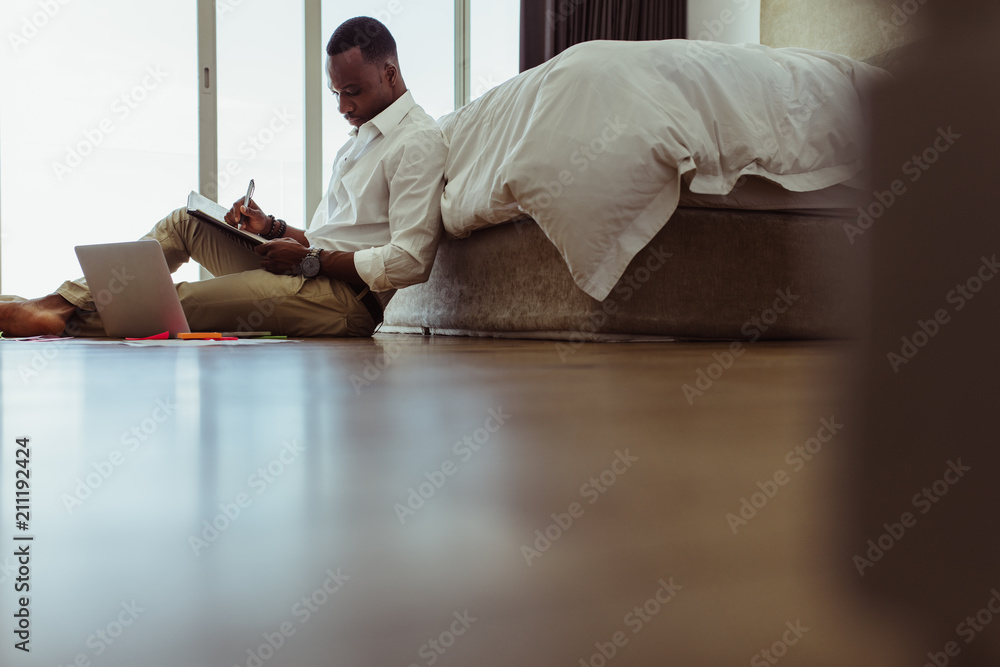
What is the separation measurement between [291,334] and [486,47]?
10.9ft

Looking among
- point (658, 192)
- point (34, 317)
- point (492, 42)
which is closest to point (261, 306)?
point (34, 317)

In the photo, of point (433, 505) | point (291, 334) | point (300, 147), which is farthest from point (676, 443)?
point (300, 147)

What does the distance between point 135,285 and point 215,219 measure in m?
0.26

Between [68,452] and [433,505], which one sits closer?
[433,505]

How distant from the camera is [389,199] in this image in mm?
2047

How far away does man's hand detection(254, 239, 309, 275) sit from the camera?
6.35 ft

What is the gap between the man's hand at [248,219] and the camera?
84.1 inches

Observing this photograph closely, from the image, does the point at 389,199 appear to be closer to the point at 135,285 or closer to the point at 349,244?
the point at 349,244

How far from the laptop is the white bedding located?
0.74 meters

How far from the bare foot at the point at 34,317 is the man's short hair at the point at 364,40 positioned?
997 mm

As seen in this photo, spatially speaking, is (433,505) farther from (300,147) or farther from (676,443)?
(300,147)

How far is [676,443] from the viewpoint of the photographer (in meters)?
0.38

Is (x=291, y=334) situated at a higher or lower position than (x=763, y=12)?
lower

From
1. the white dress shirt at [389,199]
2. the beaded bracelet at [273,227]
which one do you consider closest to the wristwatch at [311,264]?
the white dress shirt at [389,199]
